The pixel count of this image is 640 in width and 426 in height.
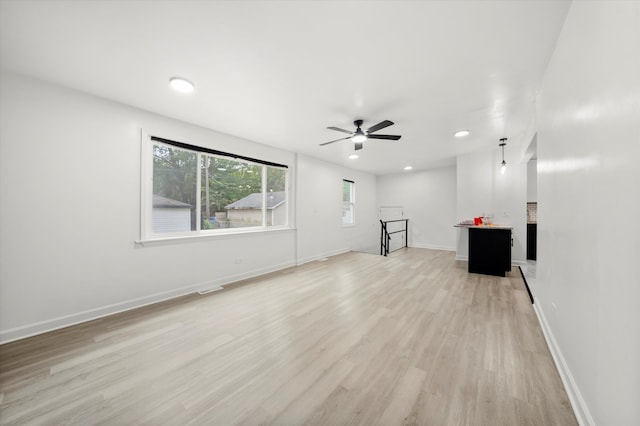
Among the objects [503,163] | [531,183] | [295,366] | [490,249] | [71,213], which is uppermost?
[503,163]

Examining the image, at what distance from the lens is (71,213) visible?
8.15 ft

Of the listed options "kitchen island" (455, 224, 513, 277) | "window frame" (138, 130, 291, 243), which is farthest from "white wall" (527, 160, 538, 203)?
"window frame" (138, 130, 291, 243)

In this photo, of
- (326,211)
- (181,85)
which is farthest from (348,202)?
(181,85)

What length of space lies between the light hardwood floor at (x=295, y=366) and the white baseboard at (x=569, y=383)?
0.05m

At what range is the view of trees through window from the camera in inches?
129

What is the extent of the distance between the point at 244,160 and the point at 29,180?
2.55 m

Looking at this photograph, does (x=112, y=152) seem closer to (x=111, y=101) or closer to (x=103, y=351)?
(x=111, y=101)

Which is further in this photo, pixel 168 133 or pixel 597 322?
pixel 168 133

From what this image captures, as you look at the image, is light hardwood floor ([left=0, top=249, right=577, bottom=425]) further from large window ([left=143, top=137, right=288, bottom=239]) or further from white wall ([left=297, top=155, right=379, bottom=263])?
white wall ([left=297, top=155, right=379, bottom=263])

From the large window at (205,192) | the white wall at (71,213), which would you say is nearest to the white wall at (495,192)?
the large window at (205,192)

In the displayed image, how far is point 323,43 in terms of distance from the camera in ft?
6.00

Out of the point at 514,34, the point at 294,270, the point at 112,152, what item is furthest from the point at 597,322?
the point at 112,152

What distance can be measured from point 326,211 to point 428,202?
11.6 feet

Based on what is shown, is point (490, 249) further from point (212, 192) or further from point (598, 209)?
point (212, 192)
